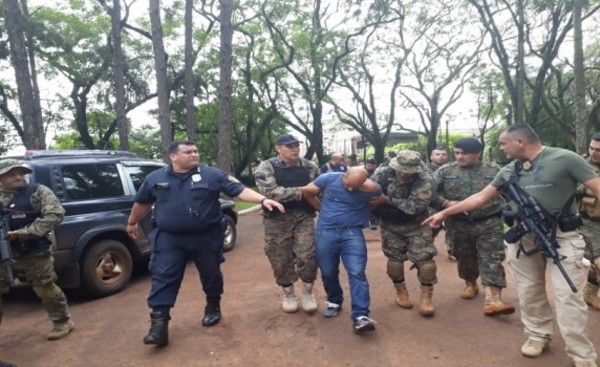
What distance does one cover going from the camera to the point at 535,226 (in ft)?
10.2

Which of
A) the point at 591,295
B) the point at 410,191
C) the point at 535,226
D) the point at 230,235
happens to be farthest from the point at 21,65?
the point at 591,295

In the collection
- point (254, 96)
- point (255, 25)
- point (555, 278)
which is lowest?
point (555, 278)

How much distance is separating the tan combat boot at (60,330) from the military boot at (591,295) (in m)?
4.97

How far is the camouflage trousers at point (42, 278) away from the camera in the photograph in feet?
12.7

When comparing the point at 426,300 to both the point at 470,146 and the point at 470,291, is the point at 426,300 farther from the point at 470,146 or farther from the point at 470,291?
the point at 470,146

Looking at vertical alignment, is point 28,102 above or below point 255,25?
below

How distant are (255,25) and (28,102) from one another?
39.3 ft

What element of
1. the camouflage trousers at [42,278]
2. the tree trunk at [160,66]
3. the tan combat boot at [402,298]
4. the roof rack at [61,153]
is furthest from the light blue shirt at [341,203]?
the tree trunk at [160,66]

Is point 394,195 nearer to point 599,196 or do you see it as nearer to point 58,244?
point 599,196

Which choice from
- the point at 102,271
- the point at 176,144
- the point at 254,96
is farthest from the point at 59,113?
the point at 176,144

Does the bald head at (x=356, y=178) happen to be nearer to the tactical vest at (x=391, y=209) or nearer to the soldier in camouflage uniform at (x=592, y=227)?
the tactical vest at (x=391, y=209)

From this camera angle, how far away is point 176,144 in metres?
3.99

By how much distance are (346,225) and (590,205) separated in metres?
2.32

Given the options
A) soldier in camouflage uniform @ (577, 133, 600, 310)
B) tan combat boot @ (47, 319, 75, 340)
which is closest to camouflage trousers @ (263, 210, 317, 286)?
tan combat boot @ (47, 319, 75, 340)
